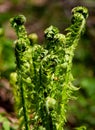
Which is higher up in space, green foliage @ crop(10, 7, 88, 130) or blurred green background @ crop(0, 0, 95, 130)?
blurred green background @ crop(0, 0, 95, 130)

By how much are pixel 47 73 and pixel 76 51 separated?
3938mm

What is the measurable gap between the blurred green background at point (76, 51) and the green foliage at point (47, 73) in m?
1.54

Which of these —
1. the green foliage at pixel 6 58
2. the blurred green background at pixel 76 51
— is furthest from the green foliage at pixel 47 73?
the green foliage at pixel 6 58

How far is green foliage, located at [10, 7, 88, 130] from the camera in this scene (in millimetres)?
1920

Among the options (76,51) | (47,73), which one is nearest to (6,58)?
(76,51)

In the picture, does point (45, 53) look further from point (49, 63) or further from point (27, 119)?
point (27, 119)

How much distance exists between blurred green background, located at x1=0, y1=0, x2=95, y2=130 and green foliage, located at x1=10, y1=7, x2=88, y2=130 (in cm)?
154

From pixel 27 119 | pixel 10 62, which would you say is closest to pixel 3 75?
pixel 10 62

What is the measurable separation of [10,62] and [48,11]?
3320 mm

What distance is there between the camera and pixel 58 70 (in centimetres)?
199

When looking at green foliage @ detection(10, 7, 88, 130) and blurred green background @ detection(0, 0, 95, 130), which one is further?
blurred green background @ detection(0, 0, 95, 130)

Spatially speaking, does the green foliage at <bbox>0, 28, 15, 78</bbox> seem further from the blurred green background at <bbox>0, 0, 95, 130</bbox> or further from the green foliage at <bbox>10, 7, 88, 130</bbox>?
the green foliage at <bbox>10, 7, 88, 130</bbox>

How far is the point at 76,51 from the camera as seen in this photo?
5.84 metres

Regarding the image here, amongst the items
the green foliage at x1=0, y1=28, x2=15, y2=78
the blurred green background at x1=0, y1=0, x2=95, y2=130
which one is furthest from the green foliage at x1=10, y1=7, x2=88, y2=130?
the green foliage at x1=0, y1=28, x2=15, y2=78
